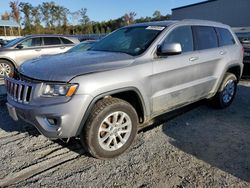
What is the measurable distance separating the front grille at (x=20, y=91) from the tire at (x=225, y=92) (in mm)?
3571

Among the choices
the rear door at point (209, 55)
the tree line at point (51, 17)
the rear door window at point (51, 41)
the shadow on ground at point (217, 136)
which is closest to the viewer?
the shadow on ground at point (217, 136)

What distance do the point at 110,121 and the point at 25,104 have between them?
1.04 meters

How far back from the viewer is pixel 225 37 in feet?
17.1

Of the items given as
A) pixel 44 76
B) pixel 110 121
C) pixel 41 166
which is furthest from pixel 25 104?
pixel 110 121

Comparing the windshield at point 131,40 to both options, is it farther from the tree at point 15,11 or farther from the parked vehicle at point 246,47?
the tree at point 15,11

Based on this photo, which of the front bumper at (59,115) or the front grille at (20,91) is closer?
the front bumper at (59,115)

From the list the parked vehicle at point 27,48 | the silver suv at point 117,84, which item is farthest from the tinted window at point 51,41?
the silver suv at point 117,84

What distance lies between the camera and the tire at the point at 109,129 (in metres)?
3.08

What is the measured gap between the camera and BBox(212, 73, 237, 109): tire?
510cm

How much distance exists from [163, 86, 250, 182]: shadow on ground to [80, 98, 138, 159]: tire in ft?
2.55

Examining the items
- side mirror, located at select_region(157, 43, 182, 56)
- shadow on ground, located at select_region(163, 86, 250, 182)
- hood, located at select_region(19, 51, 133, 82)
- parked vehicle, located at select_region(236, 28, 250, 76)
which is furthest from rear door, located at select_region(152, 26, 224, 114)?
parked vehicle, located at select_region(236, 28, 250, 76)

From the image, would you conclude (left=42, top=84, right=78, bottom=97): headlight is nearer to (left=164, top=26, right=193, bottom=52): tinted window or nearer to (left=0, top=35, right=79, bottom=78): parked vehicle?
(left=164, top=26, right=193, bottom=52): tinted window

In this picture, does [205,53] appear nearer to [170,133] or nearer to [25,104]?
[170,133]

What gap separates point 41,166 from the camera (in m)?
3.19
